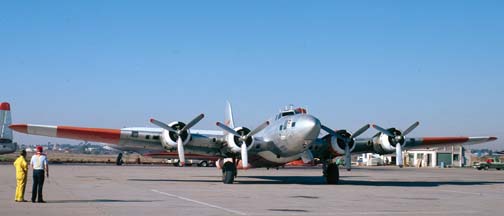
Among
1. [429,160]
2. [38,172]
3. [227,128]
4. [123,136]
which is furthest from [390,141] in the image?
[429,160]

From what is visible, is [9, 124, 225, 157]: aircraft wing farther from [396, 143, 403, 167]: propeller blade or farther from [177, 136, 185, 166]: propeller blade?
[396, 143, 403, 167]: propeller blade

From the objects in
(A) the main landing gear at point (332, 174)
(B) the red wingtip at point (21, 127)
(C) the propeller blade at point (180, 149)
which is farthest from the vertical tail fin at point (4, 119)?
(A) the main landing gear at point (332, 174)

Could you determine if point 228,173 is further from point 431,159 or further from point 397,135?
point 431,159

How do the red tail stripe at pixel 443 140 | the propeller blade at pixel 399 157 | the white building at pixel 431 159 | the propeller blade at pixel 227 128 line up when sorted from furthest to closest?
the white building at pixel 431 159, the red tail stripe at pixel 443 140, the propeller blade at pixel 399 157, the propeller blade at pixel 227 128

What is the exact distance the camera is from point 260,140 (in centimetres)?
2852

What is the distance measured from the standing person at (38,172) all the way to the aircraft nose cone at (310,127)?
39.7 feet

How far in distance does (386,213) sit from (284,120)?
13.6 metres

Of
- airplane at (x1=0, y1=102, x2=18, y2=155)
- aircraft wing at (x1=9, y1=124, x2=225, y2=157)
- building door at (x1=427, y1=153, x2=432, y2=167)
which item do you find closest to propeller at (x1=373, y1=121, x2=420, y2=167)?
aircraft wing at (x1=9, y1=124, x2=225, y2=157)

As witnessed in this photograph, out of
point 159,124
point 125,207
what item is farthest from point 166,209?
point 159,124

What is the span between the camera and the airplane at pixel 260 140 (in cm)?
2712

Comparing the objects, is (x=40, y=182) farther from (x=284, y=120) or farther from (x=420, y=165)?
(x=420, y=165)

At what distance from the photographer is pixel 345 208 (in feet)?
51.1

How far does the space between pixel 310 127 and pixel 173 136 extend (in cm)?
638

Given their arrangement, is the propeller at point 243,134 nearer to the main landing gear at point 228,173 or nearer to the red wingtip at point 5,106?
the main landing gear at point 228,173
